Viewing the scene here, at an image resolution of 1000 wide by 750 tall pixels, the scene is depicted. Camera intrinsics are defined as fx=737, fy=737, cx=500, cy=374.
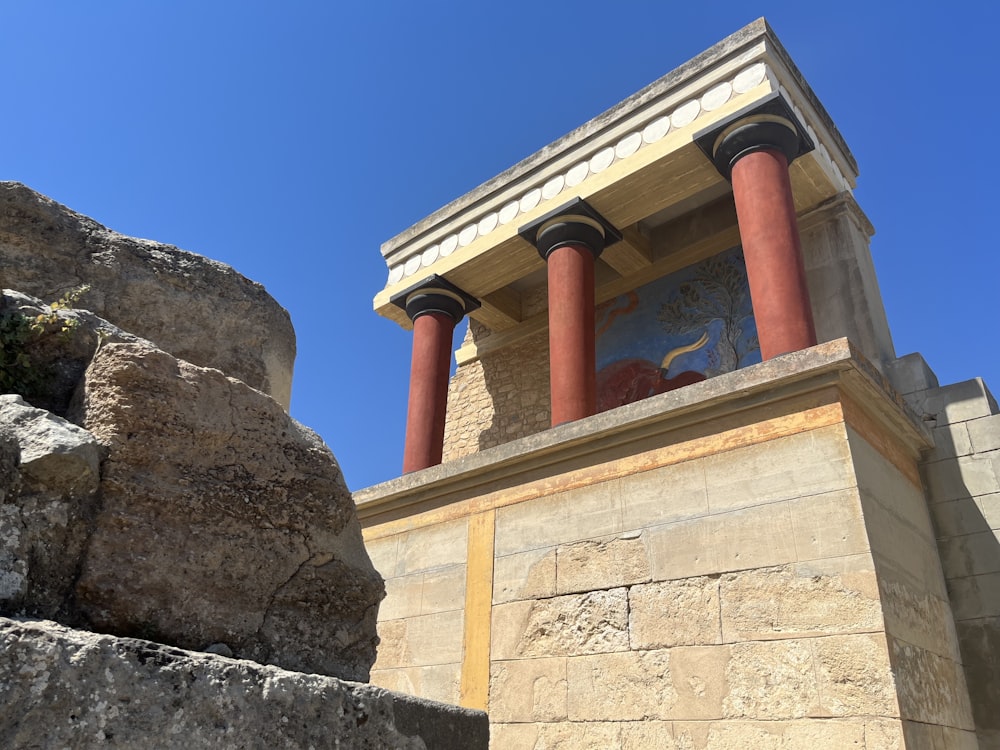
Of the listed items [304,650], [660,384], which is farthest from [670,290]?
[304,650]

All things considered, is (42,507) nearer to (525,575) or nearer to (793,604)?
(793,604)

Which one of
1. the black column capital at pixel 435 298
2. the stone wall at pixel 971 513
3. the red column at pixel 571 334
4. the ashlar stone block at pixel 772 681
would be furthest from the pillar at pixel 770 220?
the black column capital at pixel 435 298

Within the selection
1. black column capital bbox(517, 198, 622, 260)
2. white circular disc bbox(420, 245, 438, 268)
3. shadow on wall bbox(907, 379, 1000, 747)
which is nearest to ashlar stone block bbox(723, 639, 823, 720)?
shadow on wall bbox(907, 379, 1000, 747)

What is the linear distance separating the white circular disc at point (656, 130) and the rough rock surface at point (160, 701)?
24.1ft

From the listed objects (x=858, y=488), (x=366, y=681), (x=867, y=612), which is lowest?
(x=366, y=681)

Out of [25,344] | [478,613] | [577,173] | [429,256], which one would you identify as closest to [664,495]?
[478,613]

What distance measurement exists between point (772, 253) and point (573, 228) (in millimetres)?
2467

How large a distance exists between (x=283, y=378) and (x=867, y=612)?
3.20m

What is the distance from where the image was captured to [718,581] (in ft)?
14.4

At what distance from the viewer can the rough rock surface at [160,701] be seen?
3.02ft

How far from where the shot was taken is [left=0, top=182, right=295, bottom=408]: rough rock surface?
1.78m

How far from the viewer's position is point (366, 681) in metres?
1.59

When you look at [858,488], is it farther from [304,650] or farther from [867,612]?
[304,650]

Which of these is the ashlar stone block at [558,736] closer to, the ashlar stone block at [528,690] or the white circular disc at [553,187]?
the ashlar stone block at [528,690]
